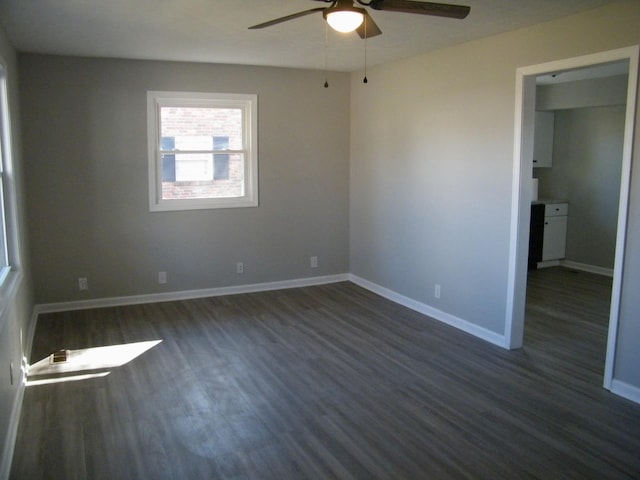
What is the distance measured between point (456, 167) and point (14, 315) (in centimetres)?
365

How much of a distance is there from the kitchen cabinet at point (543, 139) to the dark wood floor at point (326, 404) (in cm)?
294

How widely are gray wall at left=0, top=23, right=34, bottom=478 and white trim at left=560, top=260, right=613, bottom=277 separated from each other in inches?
263

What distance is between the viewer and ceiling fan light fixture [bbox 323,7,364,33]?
2539 millimetres

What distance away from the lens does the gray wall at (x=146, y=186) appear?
17.0 feet

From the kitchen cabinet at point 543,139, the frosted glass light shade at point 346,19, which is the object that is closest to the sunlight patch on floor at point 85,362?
the frosted glass light shade at point 346,19

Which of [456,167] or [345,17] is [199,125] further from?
[345,17]

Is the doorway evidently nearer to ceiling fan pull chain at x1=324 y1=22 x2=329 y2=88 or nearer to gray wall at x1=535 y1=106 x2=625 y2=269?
ceiling fan pull chain at x1=324 y1=22 x2=329 y2=88

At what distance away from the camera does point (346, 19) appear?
2.57m

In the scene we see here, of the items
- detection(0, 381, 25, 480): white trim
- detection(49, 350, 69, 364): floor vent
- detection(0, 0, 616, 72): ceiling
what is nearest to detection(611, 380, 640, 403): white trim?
detection(0, 0, 616, 72): ceiling

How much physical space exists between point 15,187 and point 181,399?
6.95 ft

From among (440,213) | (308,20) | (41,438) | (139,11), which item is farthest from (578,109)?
(41,438)

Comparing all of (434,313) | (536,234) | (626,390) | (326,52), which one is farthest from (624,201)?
(536,234)

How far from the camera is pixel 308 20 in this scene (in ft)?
12.2

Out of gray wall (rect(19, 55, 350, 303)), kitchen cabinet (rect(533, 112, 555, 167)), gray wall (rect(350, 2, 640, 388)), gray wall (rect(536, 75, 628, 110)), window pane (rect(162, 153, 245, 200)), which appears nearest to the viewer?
gray wall (rect(350, 2, 640, 388))
